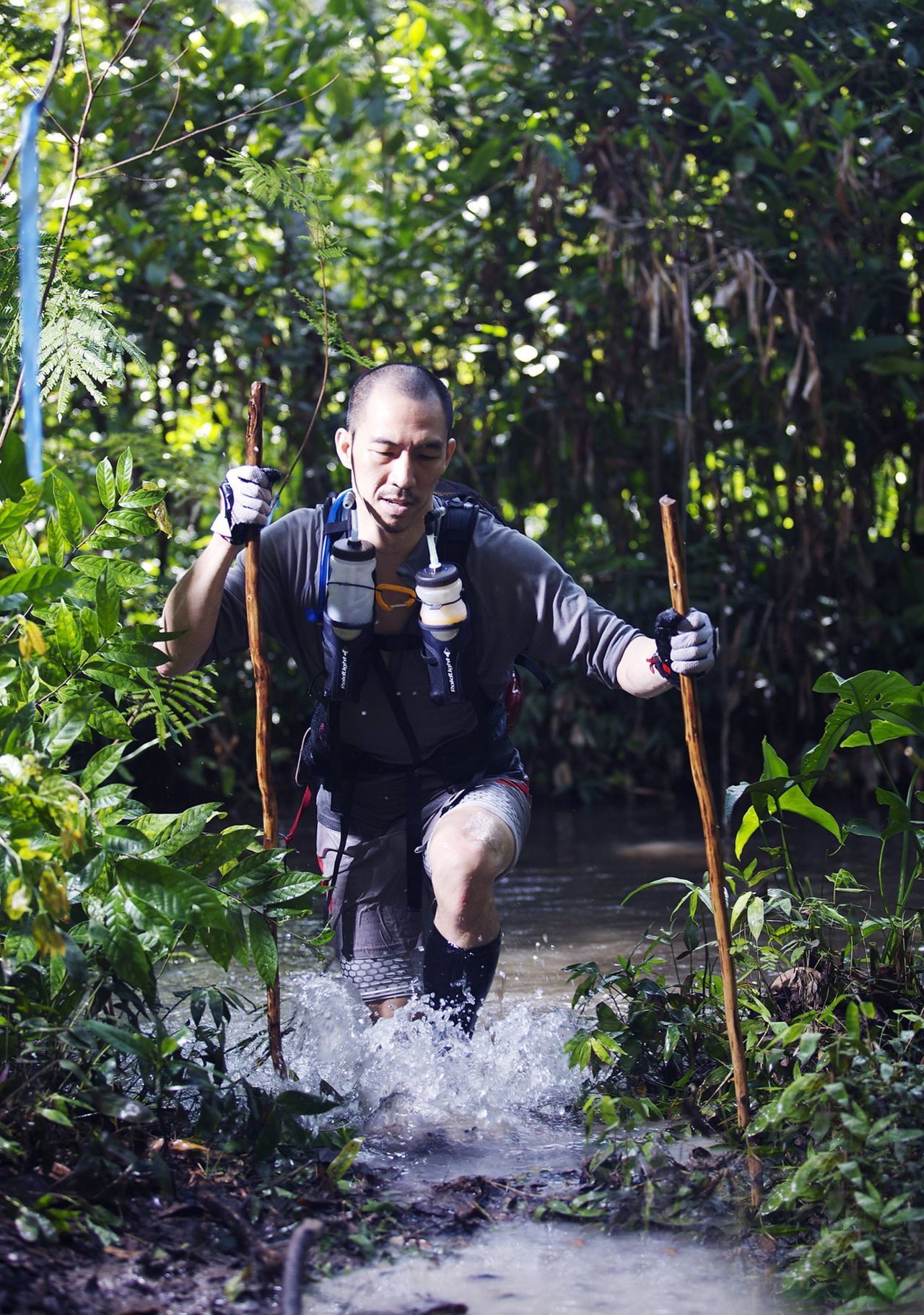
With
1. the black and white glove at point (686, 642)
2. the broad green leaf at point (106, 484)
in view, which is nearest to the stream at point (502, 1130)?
the black and white glove at point (686, 642)

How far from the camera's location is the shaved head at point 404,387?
12.3ft

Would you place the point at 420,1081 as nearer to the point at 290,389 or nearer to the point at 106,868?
the point at 106,868

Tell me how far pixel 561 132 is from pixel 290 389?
2.22m

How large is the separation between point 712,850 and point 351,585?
1234mm

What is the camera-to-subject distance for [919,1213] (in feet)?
7.52

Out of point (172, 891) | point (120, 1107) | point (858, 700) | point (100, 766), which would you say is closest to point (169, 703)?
point (100, 766)

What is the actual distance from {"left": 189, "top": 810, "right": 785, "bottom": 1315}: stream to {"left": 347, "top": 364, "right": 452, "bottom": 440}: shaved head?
166 cm

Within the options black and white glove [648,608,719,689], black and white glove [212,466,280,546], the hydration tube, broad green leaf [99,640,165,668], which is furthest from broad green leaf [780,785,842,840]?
broad green leaf [99,640,165,668]

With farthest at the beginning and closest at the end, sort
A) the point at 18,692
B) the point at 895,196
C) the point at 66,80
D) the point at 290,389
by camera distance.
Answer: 1. the point at 290,389
2. the point at 895,196
3. the point at 66,80
4. the point at 18,692

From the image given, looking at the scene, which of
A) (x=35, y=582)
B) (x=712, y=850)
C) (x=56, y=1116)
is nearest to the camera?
(x=56, y=1116)

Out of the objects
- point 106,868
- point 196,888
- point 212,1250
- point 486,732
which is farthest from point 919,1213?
point 486,732

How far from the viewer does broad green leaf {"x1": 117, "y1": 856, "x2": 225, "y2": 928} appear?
240cm

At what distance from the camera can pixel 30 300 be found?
2602 millimetres

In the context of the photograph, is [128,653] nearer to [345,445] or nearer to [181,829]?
[181,829]
